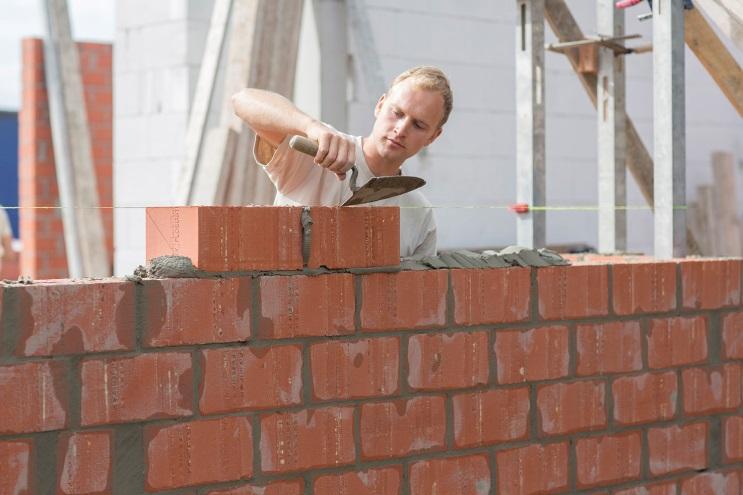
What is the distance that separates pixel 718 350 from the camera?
3.24m

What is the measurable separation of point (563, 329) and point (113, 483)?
128cm

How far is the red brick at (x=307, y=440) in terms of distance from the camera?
2.41m

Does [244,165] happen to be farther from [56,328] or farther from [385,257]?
[56,328]

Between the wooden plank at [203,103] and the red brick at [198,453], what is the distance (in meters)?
3.14

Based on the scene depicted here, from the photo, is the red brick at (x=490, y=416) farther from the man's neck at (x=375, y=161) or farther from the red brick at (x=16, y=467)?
the red brick at (x=16, y=467)

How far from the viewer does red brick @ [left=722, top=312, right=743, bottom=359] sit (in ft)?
10.7

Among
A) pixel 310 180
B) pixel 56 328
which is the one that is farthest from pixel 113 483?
pixel 310 180

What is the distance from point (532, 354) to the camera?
285 cm

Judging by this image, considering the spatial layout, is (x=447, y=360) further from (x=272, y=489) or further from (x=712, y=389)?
(x=712, y=389)

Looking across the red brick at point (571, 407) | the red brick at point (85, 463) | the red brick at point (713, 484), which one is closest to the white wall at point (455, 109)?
the red brick at point (713, 484)

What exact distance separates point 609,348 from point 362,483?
2.83 feet

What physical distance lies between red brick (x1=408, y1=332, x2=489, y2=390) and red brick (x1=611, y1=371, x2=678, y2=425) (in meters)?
0.48

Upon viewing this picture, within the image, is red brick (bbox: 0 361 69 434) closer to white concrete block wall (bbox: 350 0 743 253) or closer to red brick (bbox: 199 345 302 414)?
red brick (bbox: 199 345 302 414)

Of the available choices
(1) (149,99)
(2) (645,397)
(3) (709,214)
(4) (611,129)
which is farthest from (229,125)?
(3) (709,214)
